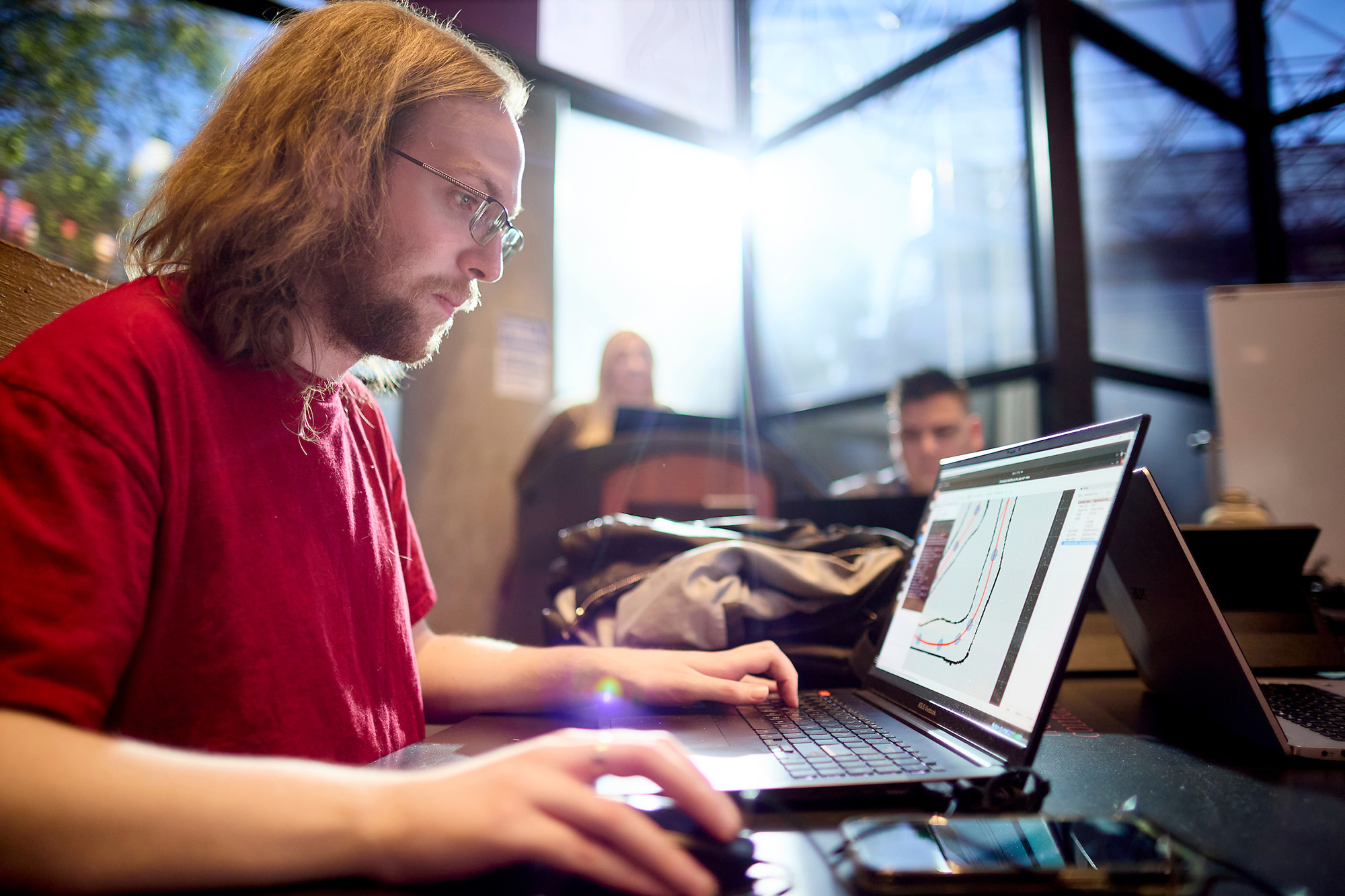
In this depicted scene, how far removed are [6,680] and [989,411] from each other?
279cm

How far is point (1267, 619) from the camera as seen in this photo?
3.17 ft

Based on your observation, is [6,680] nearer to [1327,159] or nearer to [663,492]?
[663,492]

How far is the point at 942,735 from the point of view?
0.62 m

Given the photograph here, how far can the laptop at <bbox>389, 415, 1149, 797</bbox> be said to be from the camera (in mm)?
528

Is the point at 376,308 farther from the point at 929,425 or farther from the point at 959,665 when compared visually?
the point at 929,425

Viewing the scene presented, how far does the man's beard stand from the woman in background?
74.6 inches

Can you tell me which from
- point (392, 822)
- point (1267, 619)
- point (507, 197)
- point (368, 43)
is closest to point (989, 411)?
point (1267, 619)

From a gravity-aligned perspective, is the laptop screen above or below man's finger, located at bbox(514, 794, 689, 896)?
above

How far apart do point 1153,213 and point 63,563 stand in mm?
3537

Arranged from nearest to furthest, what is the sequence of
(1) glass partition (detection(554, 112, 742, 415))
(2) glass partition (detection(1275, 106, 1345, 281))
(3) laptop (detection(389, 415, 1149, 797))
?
(3) laptop (detection(389, 415, 1149, 797)) < (2) glass partition (detection(1275, 106, 1345, 281)) < (1) glass partition (detection(554, 112, 742, 415))

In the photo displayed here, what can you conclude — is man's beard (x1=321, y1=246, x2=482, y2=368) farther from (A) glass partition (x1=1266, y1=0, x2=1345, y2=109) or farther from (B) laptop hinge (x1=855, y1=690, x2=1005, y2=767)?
(A) glass partition (x1=1266, y1=0, x2=1345, y2=109)

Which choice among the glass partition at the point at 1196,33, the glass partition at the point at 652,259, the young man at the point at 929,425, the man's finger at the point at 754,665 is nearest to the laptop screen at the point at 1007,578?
the man's finger at the point at 754,665

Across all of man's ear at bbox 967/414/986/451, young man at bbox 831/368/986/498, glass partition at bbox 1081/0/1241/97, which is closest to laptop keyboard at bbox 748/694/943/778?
young man at bbox 831/368/986/498

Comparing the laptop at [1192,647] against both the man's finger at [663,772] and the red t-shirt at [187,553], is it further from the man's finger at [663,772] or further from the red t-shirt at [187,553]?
the red t-shirt at [187,553]
